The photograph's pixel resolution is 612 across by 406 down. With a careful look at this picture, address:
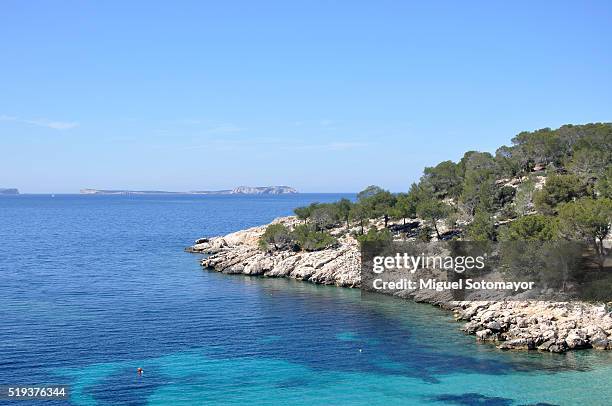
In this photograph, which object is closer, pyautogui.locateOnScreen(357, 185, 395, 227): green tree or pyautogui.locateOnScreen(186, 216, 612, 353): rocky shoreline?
pyautogui.locateOnScreen(186, 216, 612, 353): rocky shoreline

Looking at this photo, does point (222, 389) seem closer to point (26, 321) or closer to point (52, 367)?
point (52, 367)

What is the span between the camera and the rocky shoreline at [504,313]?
5562 centimetres

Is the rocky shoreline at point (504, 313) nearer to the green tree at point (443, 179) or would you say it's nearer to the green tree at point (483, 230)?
the green tree at point (483, 230)

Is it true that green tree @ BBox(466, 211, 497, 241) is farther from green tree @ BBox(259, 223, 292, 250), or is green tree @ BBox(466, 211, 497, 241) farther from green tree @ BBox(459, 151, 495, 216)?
green tree @ BBox(259, 223, 292, 250)

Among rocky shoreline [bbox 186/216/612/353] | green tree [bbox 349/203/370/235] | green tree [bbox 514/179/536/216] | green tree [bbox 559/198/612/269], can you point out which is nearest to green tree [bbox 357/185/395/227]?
green tree [bbox 349/203/370/235]

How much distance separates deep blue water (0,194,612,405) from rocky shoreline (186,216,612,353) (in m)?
1.85

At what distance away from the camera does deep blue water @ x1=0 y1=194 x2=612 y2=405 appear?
4534cm

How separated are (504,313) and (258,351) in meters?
27.4

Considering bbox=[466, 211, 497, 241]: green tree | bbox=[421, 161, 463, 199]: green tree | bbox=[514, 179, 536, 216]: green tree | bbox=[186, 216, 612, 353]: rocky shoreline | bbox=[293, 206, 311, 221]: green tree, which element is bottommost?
bbox=[186, 216, 612, 353]: rocky shoreline

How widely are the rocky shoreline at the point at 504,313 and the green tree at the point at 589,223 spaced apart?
41.6ft

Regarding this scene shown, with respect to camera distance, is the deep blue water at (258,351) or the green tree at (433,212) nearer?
the deep blue water at (258,351)

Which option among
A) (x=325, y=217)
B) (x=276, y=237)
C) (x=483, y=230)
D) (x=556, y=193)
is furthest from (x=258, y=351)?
(x=325, y=217)

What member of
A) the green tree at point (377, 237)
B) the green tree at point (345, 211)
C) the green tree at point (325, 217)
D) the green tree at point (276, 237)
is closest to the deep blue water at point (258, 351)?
the green tree at point (377, 237)

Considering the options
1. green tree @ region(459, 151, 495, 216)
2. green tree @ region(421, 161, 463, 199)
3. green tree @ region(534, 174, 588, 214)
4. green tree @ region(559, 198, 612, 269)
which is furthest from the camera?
green tree @ region(421, 161, 463, 199)
